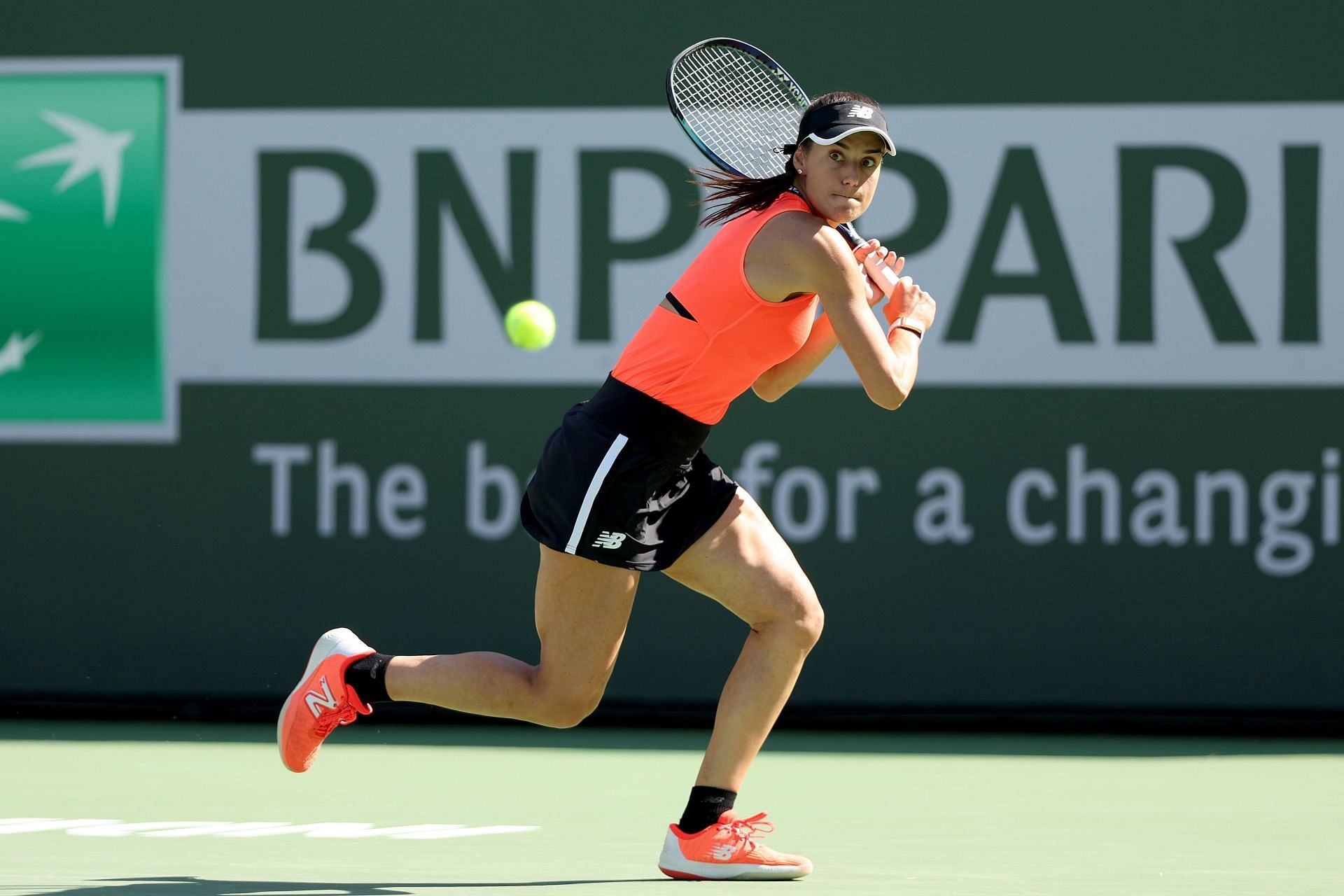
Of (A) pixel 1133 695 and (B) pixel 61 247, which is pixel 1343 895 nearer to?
(A) pixel 1133 695

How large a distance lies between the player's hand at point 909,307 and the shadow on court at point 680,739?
227 centimetres

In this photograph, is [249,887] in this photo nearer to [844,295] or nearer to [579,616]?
[579,616]

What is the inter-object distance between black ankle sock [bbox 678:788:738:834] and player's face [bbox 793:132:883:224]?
104cm

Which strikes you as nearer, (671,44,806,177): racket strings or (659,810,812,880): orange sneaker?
(659,810,812,880): orange sneaker

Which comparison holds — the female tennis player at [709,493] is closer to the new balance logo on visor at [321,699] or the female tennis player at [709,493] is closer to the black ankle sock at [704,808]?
the black ankle sock at [704,808]

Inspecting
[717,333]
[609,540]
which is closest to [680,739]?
[609,540]

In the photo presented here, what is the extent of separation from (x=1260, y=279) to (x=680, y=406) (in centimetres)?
285

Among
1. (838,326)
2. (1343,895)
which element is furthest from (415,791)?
(1343,895)

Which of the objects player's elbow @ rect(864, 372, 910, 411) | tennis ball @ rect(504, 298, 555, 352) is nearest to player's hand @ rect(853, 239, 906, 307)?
player's elbow @ rect(864, 372, 910, 411)

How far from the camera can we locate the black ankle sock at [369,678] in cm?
363

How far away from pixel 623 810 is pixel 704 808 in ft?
3.47

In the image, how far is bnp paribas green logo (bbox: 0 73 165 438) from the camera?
601cm

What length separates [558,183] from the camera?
19.4 feet

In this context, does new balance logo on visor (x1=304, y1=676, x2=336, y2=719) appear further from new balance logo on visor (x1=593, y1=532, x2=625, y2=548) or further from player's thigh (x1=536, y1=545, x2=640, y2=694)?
new balance logo on visor (x1=593, y1=532, x2=625, y2=548)
